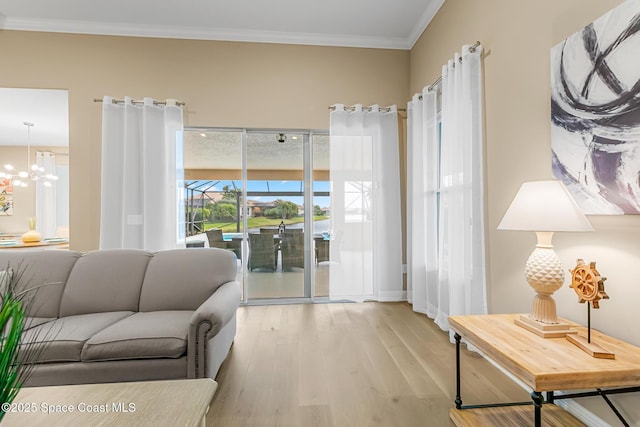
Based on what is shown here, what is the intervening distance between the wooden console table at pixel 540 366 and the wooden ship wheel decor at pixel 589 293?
0.09 ft

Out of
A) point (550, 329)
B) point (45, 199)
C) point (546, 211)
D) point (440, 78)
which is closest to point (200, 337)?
point (550, 329)

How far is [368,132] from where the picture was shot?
152 inches

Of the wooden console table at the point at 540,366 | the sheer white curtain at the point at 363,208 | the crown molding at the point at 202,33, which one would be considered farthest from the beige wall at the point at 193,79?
the wooden console table at the point at 540,366

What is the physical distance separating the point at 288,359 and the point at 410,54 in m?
3.88

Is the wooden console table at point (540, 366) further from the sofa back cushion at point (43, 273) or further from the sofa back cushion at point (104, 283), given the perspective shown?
the sofa back cushion at point (43, 273)

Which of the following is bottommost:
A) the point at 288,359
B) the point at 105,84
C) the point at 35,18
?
the point at 288,359

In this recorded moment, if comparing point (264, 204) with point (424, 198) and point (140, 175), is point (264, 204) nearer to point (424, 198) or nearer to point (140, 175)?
point (140, 175)

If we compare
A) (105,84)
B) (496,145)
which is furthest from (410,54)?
(105,84)

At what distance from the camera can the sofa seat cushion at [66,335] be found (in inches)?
69.1

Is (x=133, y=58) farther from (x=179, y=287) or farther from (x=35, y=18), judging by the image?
(x=179, y=287)

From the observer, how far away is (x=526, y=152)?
2.01 metres

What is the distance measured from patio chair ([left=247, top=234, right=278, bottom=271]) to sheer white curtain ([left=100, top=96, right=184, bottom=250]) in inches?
35.2

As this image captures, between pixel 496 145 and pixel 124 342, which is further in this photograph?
pixel 496 145

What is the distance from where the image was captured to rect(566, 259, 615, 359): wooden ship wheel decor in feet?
4.22
